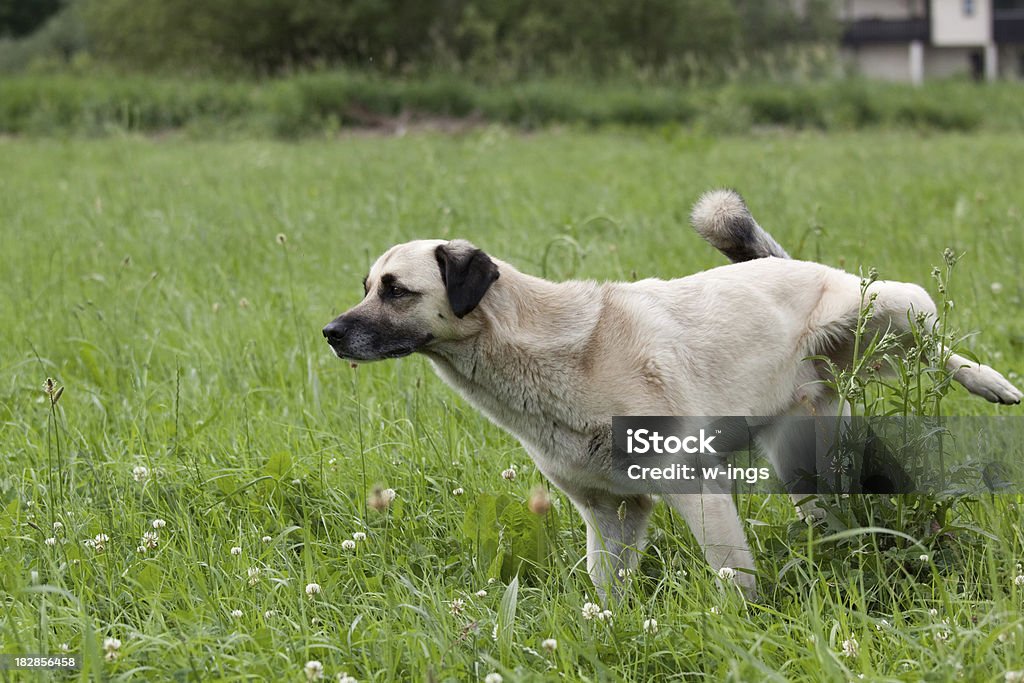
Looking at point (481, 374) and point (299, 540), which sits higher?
point (481, 374)

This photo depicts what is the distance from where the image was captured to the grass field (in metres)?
2.57

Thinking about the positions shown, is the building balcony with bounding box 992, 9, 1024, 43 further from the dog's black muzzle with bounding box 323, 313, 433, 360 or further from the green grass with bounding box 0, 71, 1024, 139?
the dog's black muzzle with bounding box 323, 313, 433, 360

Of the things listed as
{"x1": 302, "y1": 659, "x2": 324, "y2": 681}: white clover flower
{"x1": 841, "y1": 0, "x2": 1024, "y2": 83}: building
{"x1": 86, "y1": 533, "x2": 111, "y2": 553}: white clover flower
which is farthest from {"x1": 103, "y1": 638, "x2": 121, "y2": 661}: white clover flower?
{"x1": 841, "y1": 0, "x2": 1024, "y2": 83}: building

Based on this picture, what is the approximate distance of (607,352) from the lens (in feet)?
10.3

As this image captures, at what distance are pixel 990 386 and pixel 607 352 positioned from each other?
123 cm

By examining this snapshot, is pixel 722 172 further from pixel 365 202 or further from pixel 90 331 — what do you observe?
pixel 90 331

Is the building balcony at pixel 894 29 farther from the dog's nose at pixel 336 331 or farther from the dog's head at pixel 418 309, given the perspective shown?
the dog's nose at pixel 336 331

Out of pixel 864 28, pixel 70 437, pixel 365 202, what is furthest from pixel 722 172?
pixel 864 28

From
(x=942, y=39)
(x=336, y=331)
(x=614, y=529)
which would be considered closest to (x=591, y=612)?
(x=614, y=529)

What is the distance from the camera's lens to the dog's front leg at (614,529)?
3121 millimetres

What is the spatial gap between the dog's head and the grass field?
41 cm

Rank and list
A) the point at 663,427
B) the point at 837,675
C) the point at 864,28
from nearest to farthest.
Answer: the point at 837,675 < the point at 663,427 < the point at 864,28

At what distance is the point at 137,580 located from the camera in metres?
3.04

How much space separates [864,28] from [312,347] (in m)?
43.1
